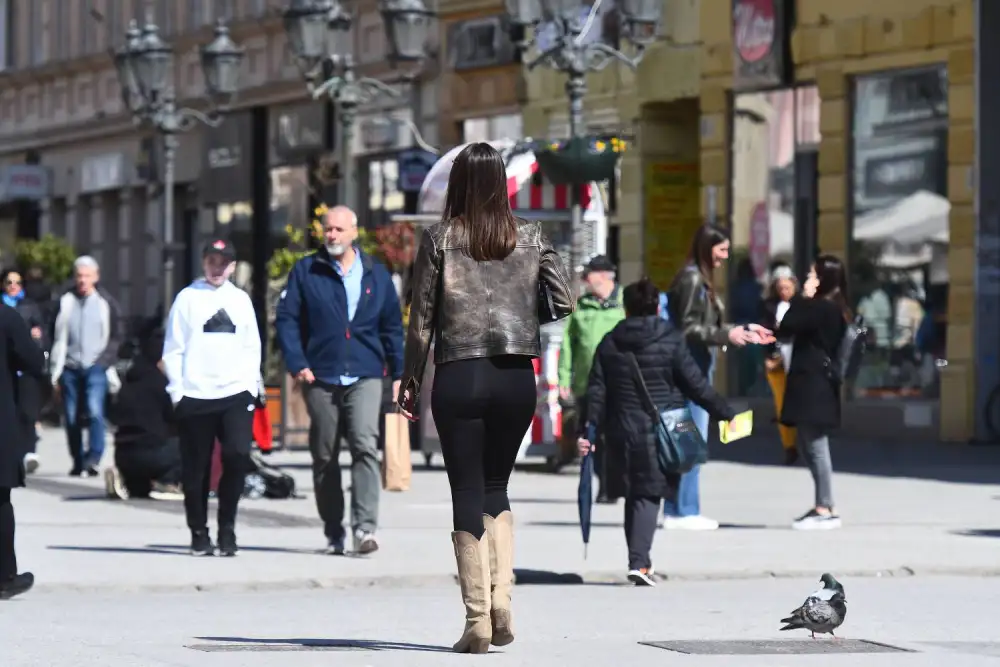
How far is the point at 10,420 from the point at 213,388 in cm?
235

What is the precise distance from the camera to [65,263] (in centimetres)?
4044

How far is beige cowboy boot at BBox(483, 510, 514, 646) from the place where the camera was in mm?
9852

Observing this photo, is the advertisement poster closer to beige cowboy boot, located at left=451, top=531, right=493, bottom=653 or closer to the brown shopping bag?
the brown shopping bag

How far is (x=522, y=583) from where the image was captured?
44.1 ft

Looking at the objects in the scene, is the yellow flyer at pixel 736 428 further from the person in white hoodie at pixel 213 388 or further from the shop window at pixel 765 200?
the shop window at pixel 765 200

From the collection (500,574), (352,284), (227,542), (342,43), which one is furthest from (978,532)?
(342,43)

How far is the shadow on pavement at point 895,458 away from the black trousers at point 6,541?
385 inches

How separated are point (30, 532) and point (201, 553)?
1.82 metres

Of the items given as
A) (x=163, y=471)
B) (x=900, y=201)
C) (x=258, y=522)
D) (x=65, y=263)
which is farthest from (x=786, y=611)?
(x=65, y=263)

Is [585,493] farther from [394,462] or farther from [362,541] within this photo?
[394,462]

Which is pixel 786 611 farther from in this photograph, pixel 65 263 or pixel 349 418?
pixel 65 263

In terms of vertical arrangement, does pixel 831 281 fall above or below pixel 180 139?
below

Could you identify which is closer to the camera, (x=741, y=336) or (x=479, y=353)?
(x=479, y=353)

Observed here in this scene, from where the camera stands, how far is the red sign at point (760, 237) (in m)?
29.4
